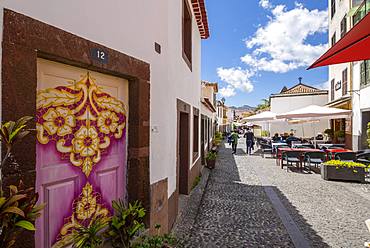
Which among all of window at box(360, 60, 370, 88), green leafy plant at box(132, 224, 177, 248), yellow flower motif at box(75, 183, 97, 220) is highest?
window at box(360, 60, 370, 88)

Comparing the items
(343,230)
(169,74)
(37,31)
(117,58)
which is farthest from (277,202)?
(37,31)

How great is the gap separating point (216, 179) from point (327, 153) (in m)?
5.73

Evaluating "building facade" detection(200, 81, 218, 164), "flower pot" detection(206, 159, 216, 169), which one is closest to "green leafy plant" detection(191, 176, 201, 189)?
"flower pot" detection(206, 159, 216, 169)

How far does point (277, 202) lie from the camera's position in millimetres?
7023

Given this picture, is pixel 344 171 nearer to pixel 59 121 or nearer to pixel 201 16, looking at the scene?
pixel 201 16

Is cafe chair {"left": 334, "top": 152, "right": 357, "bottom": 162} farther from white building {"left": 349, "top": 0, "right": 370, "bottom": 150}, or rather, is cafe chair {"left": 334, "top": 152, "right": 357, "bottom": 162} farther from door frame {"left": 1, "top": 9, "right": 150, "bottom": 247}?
door frame {"left": 1, "top": 9, "right": 150, "bottom": 247}

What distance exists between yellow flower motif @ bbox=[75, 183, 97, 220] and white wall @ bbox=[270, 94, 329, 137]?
1025 inches

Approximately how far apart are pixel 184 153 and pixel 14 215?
597cm

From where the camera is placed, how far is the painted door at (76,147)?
237cm

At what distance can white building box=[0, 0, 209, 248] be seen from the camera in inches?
77.3

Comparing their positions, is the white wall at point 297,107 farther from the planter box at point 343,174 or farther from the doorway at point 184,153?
the doorway at point 184,153

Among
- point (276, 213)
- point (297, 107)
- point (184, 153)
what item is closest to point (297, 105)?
point (297, 107)

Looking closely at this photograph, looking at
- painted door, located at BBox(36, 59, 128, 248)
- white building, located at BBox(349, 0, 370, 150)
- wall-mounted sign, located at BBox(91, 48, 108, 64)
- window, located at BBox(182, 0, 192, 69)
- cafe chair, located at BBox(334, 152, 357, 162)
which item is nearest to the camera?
painted door, located at BBox(36, 59, 128, 248)

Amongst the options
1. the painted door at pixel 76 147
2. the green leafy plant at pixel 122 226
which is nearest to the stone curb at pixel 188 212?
the green leafy plant at pixel 122 226
